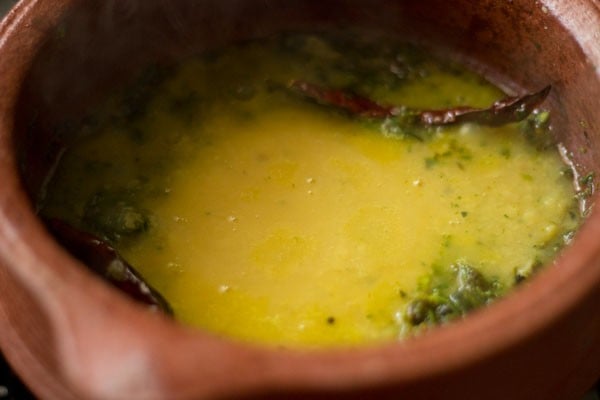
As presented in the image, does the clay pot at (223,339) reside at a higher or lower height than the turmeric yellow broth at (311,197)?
higher

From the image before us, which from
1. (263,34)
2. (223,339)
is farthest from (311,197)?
(223,339)

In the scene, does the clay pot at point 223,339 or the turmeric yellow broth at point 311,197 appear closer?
the clay pot at point 223,339

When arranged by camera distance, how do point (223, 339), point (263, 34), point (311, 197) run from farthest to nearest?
point (263, 34)
point (311, 197)
point (223, 339)

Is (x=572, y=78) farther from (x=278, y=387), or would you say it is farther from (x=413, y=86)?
(x=278, y=387)

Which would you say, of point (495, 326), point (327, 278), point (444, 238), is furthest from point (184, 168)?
point (495, 326)

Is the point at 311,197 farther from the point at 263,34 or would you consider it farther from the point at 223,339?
the point at 223,339
